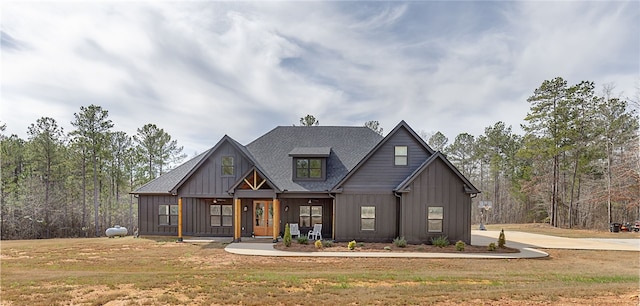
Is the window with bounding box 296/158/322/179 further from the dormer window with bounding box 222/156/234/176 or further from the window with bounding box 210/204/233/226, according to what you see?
the window with bounding box 210/204/233/226

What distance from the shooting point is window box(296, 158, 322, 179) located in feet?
59.2

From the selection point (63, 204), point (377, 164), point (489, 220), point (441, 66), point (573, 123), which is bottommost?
point (489, 220)

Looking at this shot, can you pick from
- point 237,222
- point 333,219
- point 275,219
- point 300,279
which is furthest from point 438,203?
point 237,222

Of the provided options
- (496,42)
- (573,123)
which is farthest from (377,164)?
(573,123)

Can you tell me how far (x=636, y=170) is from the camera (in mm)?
18391

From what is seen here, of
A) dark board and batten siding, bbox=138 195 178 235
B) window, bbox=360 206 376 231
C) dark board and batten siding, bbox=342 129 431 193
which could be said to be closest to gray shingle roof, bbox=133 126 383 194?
dark board and batten siding, bbox=138 195 178 235

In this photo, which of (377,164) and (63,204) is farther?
(63,204)

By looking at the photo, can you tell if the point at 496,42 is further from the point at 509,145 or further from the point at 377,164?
the point at 509,145

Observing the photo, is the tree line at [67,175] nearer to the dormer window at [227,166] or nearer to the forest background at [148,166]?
the forest background at [148,166]

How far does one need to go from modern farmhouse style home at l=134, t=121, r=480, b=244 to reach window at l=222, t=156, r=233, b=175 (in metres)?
0.06

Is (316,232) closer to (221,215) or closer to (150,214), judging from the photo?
(221,215)

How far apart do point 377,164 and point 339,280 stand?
8437 millimetres

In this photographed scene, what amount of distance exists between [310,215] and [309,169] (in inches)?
102

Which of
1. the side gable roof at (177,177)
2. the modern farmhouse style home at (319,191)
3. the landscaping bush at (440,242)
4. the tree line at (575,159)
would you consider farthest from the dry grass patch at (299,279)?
the tree line at (575,159)
